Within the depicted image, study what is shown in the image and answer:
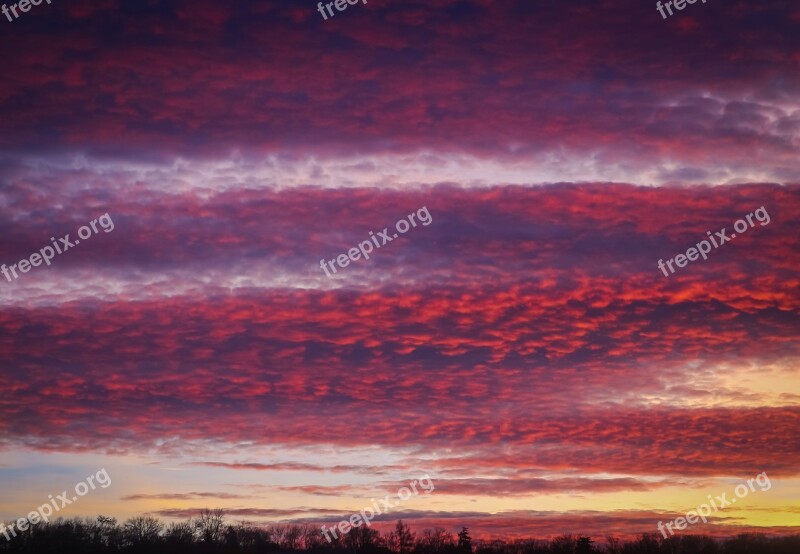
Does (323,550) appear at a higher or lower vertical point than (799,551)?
higher

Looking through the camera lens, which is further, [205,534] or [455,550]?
[205,534]

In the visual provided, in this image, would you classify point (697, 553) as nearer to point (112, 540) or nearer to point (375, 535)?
point (375, 535)

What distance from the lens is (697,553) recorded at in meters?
142

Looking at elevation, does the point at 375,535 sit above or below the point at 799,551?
above

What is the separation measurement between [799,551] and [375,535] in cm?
6726

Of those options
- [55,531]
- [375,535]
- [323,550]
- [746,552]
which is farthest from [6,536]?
[746,552]

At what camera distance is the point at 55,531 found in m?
135

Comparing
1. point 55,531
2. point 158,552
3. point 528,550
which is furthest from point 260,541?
point 528,550

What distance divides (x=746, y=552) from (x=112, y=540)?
97.7m

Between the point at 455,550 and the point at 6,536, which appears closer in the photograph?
the point at 6,536

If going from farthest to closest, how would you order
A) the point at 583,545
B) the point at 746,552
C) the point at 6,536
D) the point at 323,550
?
the point at 746,552, the point at 583,545, the point at 6,536, the point at 323,550

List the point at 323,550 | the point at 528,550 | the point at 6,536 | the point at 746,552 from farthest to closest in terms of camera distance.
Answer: the point at 528,550
the point at 746,552
the point at 6,536
the point at 323,550

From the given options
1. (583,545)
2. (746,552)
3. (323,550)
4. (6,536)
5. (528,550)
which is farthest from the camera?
(528,550)

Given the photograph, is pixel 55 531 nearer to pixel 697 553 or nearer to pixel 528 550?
pixel 528 550
